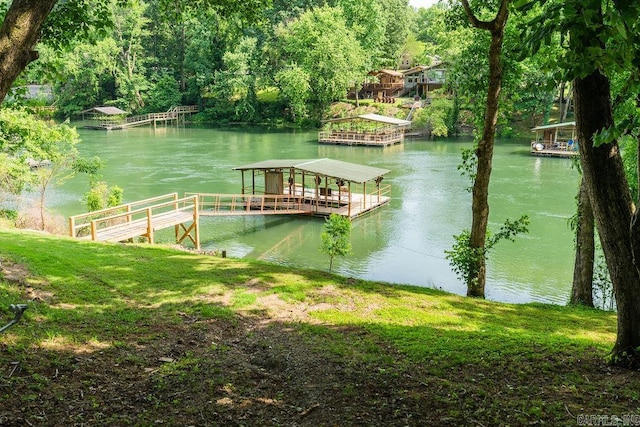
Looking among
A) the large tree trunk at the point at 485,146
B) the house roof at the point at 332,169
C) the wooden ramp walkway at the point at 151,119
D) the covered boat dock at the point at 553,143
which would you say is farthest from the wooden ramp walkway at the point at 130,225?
the wooden ramp walkway at the point at 151,119

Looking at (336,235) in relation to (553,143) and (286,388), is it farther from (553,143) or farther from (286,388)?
(553,143)

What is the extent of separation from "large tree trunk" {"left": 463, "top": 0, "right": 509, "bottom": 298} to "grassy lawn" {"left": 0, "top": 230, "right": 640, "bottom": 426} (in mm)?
1805

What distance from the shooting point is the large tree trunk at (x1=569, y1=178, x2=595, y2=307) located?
35.4 ft

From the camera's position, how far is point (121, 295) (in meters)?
8.08

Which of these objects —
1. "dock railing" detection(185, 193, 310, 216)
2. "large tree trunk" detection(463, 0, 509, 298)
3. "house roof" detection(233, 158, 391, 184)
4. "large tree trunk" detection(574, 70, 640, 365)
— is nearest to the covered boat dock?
"house roof" detection(233, 158, 391, 184)

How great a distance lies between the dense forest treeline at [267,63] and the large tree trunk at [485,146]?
115ft

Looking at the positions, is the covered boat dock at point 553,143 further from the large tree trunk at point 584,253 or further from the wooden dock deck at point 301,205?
the large tree trunk at point 584,253

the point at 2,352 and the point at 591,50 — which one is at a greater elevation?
the point at 591,50

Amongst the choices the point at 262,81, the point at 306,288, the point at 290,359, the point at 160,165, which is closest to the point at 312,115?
the point at 262,81

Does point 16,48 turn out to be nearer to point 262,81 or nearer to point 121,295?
point 121,295

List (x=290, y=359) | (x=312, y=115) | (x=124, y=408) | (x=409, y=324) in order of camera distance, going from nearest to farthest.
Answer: (x=124, y=408) → (x=290, y=359) → (x=409, y=324) → (x=312, y=115)

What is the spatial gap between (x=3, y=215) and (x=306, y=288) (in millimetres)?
13686

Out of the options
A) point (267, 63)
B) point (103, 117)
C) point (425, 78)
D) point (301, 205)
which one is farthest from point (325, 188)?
point (103, 117)

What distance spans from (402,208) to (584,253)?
1493 cm
